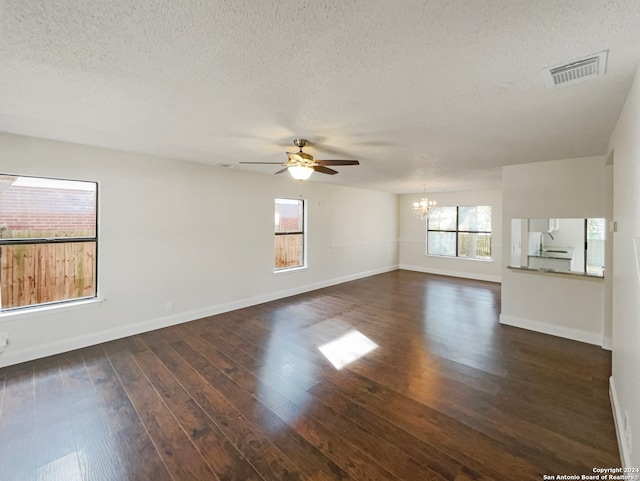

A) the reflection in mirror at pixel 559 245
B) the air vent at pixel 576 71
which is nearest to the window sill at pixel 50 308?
the air vent at pixel 576 71

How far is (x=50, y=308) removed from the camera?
3256mm

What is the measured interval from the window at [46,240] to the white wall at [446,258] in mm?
8022

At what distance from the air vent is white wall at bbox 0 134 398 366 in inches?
171

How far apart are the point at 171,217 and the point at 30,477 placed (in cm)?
311

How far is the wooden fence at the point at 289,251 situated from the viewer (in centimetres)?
578

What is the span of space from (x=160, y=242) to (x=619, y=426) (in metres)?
5.21

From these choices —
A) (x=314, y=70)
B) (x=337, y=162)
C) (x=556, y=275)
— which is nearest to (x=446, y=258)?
(x=556, y=275)

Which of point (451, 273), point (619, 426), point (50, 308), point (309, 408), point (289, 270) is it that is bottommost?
point (309, 408)

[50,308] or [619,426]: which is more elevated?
[50,308]

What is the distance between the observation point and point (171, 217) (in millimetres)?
4164

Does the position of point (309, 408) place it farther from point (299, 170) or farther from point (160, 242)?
point (160, 242)

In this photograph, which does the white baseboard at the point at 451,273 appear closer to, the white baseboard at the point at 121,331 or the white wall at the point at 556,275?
the white wall at the point at 556,275

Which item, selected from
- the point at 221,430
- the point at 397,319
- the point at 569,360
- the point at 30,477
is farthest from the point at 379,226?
the point at 30,477

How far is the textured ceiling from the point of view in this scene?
1232 mm
